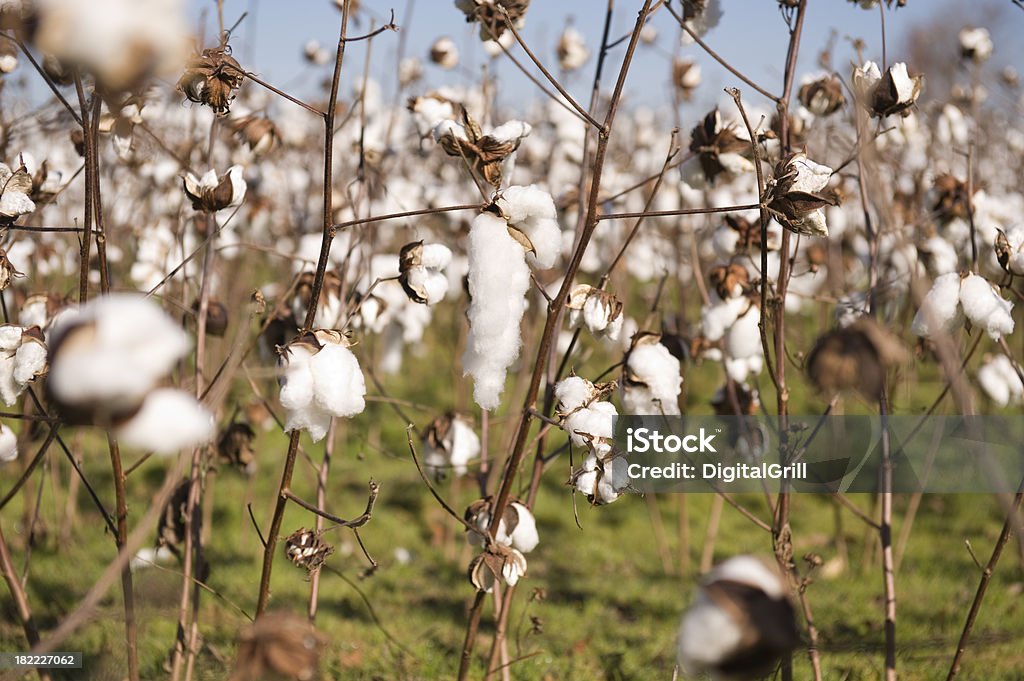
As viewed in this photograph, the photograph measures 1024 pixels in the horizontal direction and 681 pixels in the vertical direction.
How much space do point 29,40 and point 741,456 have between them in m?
1.67

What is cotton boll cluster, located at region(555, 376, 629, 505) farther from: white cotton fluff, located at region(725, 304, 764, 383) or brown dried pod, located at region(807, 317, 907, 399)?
white cotton fluff, located at region(725, 304, 764, 383)

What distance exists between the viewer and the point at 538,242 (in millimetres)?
1264

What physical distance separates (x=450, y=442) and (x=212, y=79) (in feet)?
2.94

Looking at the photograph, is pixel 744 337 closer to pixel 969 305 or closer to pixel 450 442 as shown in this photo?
pixel 969 305

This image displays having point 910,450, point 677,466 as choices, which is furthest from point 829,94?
point 910,450

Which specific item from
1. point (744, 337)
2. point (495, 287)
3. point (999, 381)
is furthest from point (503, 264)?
point (999, 381)

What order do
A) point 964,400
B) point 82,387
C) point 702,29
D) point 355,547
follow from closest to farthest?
point 82,387
point 964,400
point 702,29
point 355,547

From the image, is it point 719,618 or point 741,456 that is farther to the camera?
point 741,456

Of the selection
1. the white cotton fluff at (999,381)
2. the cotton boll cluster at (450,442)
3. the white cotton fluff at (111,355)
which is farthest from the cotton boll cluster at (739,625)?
the white cotton fluff at (999,381)

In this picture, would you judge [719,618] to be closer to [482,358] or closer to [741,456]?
[482,358]

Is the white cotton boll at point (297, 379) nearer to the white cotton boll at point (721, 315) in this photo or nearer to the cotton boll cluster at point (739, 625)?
the cotton boll cluster at point (739, 625)

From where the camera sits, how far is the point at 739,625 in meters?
0.74

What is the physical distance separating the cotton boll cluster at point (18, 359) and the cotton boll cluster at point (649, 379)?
914mm

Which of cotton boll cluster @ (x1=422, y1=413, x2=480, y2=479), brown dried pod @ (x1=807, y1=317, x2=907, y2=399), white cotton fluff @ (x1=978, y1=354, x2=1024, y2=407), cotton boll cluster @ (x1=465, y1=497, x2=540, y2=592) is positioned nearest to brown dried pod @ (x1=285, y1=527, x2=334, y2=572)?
cotton boll cluster @ (x1=465, y1=497, x2=540, y2=592)
